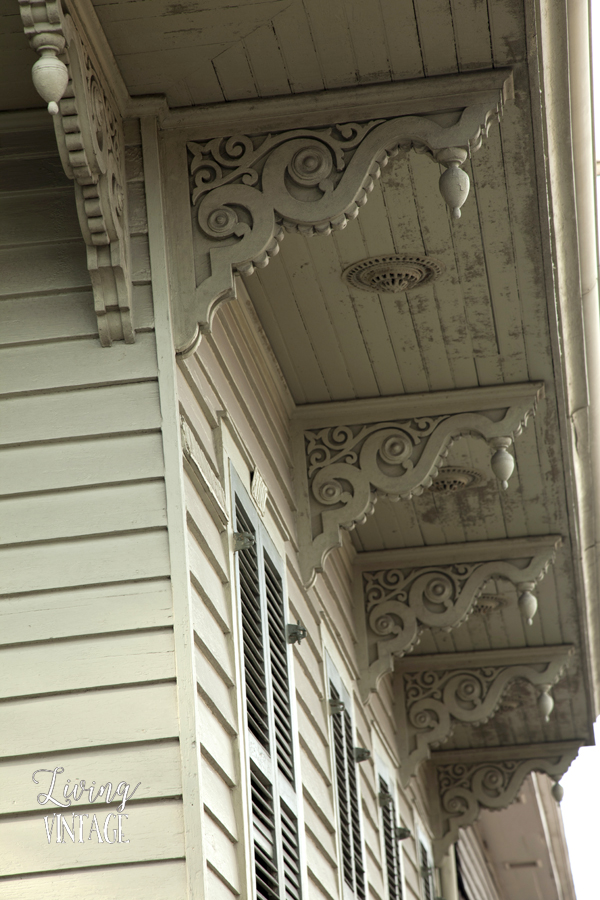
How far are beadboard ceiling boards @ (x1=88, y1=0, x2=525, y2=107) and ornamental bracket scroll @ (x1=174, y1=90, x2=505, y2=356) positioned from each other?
0.16m

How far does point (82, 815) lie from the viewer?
11.4 ft

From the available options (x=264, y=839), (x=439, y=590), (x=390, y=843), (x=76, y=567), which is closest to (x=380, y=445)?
(x=439, y=590)

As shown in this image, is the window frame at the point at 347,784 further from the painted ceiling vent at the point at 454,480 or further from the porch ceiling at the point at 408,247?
the painted ceiling vent at the point at 454,480

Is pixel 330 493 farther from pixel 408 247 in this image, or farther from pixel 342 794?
pixel 342 794

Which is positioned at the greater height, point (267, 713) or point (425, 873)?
point (425, 873)

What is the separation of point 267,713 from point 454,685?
5.61 metres

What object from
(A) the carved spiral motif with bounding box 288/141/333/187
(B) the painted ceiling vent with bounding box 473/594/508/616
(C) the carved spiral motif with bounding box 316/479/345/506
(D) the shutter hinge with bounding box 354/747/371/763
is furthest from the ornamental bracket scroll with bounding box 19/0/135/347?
(B) the painted ceiling vent with bounding box 473/594/508/616

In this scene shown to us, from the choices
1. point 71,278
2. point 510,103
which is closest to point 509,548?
point 510,103

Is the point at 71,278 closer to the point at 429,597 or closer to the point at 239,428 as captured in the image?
the point at 239,428

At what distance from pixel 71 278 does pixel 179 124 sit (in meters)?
0.70

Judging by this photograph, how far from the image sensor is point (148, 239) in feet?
13.8

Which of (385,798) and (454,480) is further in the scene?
(385,798)

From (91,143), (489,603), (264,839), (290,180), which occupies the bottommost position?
(264,839)

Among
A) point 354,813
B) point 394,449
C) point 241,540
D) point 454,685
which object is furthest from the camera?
point 454,685
